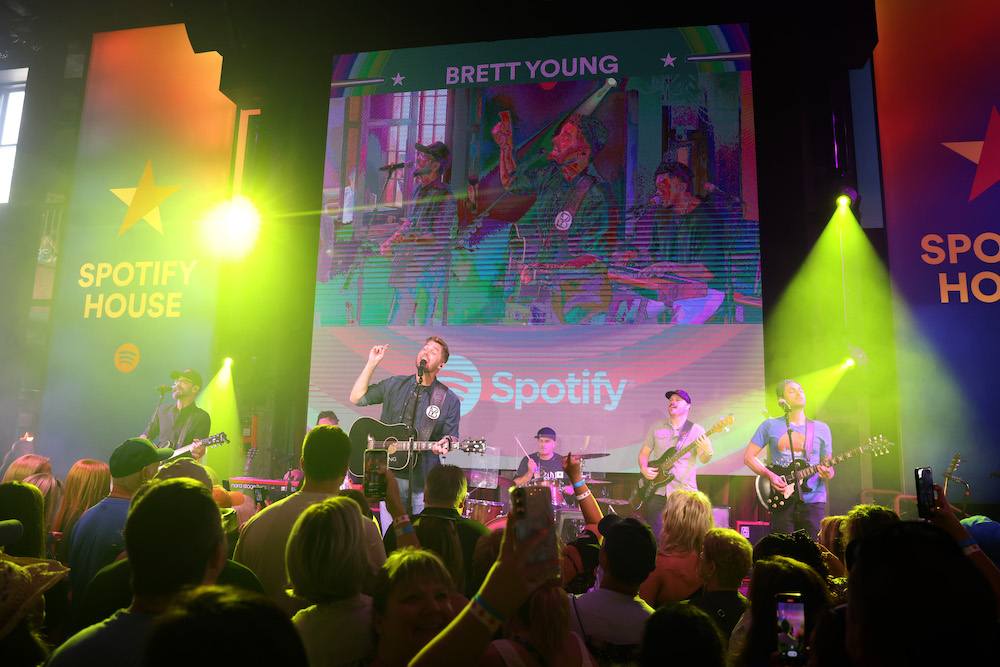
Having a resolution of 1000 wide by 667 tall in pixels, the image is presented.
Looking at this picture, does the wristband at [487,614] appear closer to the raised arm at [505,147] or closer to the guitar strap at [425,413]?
the guitar strap at [425,413]

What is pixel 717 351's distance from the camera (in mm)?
7215

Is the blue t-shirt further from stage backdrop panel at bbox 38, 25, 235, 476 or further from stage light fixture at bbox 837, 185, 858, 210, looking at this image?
stage backdrop panel at bbox 38, 25, 235, 476

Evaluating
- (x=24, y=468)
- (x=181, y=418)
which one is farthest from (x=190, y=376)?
(x=24, y=468)

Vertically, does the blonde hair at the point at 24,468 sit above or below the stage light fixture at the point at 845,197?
below

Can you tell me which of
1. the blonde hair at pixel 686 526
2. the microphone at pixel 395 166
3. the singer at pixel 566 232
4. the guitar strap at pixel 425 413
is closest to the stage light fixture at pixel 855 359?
the singer at pixel 566 232

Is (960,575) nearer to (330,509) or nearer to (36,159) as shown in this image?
(330,509)

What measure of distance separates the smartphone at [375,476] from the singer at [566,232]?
503 centimetres

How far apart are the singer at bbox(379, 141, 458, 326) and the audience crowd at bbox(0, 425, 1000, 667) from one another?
4619 millimetres

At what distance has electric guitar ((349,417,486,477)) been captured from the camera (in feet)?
24.4

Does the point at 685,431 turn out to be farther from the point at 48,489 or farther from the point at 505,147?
the point at 48,489

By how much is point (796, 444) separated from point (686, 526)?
4.36 metres

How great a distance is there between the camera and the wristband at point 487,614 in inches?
44.8

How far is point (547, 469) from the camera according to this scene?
7199 mm

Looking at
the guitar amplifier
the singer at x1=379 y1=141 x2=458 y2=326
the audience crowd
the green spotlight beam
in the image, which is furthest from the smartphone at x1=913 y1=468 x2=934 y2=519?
the green spotlight beam
